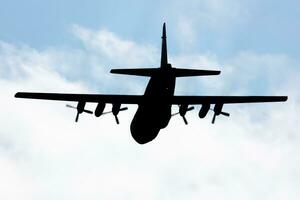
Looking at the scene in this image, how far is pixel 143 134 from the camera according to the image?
54.1 metres

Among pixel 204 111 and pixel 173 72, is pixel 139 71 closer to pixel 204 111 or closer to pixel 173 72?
pixel 173 72

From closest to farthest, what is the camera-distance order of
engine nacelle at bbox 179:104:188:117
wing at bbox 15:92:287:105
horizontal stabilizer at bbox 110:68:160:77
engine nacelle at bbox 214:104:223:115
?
wing at bbox 15:92:287:105 < engine nacelle at bbox 179:104:188:117 < engine nacelle at bbox 214:104:223:115 < horizontal stabilizer at bbox 110:68:160:77

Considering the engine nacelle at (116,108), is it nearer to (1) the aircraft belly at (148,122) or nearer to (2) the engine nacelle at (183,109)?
(1) the aircraft belly at (148,122)

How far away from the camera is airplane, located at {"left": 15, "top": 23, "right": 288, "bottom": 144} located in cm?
5334

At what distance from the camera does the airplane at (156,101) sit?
5334 centimetres

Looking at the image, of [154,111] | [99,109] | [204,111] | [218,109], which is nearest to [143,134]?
[154,111]

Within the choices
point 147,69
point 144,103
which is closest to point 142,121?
point 144,103

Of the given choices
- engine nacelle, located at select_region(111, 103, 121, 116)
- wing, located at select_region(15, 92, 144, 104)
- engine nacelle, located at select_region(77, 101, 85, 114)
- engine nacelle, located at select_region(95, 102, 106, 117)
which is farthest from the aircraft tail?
engine nacelle, located at select_region(77, 101, 85, 114)

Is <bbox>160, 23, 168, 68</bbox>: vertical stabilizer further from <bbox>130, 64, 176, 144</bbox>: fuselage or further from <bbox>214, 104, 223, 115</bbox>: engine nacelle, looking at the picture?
<bbox>214, 104, 223, 115</bbox>: engine nacelle

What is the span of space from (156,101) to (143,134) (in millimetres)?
3547

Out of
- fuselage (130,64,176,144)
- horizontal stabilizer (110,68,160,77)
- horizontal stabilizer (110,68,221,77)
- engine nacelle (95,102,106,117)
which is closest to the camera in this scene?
fuselage (130,64,176,144)

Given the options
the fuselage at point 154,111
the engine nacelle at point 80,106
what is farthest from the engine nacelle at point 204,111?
the engine nacelle at point 80,106

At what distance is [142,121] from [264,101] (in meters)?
12.6

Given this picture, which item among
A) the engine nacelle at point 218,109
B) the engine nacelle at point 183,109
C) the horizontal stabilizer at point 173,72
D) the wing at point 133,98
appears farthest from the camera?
the horizontal stabilizer at point 173,72
